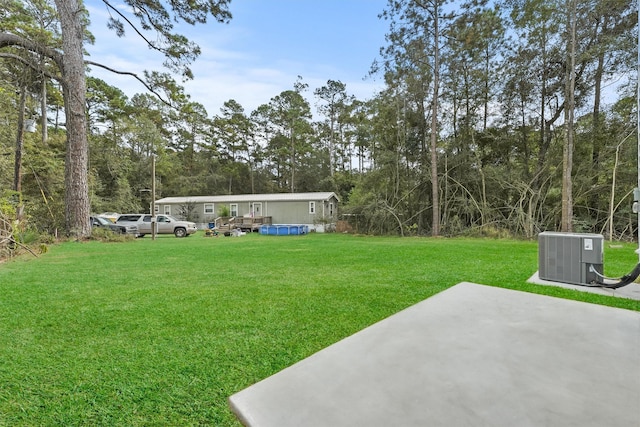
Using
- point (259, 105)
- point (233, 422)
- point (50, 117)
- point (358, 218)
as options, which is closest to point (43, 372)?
point (233, 422)

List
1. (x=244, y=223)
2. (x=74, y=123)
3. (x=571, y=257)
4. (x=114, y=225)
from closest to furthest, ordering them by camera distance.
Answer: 1. (x=571, y=257)
2. (x=74, y=123)
3. (x=114, y=225)
4. (x=244, y=223)

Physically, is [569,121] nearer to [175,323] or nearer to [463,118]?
[463,118]

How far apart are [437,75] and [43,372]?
1418cm

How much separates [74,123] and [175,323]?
10.4 m

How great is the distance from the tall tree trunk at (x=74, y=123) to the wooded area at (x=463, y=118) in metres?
0.04

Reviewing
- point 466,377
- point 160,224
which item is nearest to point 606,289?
point 466,377

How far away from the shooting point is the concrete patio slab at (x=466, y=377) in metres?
1.30

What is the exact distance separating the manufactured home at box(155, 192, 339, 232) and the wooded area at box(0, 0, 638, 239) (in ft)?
11.6

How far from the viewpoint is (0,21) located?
11133 mm

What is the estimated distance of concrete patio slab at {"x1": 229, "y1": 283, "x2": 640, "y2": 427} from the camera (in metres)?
1.30

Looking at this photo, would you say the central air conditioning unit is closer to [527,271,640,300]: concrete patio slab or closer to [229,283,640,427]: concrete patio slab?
[527,271,640,300]: concrete patio slab

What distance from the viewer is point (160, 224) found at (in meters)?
14.8

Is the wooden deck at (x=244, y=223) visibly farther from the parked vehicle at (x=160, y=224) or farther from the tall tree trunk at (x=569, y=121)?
the tall tree trunk at (x=569, y=121)

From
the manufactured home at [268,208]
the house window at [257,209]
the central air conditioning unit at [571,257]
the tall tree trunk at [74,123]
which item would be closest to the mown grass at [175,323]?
the central air conditioning unit at [571,257]
